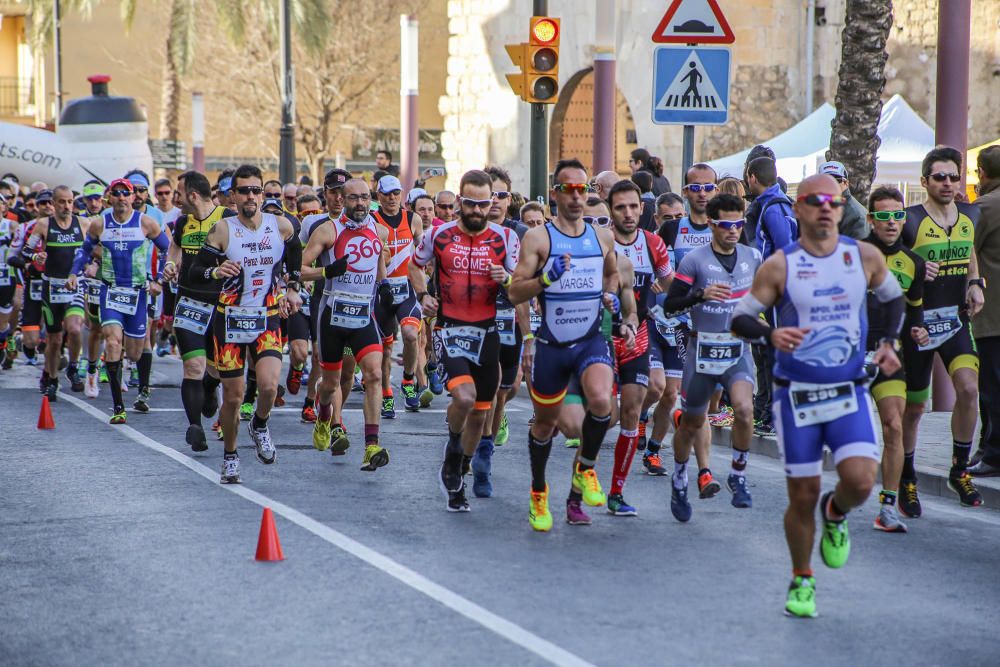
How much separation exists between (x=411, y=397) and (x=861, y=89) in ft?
17.4

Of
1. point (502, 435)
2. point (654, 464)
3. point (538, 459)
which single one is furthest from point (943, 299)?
point (502, 435)

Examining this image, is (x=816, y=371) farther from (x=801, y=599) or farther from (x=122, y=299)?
(x=122, y=299)

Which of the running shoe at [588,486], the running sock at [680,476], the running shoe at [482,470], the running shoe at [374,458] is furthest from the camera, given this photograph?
the running shoe at [374,458]

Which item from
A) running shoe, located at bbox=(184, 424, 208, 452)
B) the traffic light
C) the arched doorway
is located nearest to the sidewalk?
running shoe, located at bbox=(184, 424, 208, 452)

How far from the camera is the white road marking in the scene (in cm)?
630

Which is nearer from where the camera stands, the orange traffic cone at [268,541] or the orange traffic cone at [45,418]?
the orange traffic cone at [268,541]

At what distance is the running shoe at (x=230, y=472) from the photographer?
10500 mm

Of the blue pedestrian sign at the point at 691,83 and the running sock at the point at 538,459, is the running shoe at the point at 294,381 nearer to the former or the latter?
the blue pedestrian sign at the point at 691,83

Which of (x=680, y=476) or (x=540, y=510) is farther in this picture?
(x=680, y=476)

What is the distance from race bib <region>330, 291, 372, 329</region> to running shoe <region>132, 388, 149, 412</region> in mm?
4022

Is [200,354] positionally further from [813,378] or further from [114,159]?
[114,159]

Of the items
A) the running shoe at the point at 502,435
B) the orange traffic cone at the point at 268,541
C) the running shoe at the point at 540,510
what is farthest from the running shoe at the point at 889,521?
the running shoe at the point at 502,435

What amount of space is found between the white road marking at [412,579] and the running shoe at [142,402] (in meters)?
3.26

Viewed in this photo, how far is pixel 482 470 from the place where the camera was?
1021 centimetres
